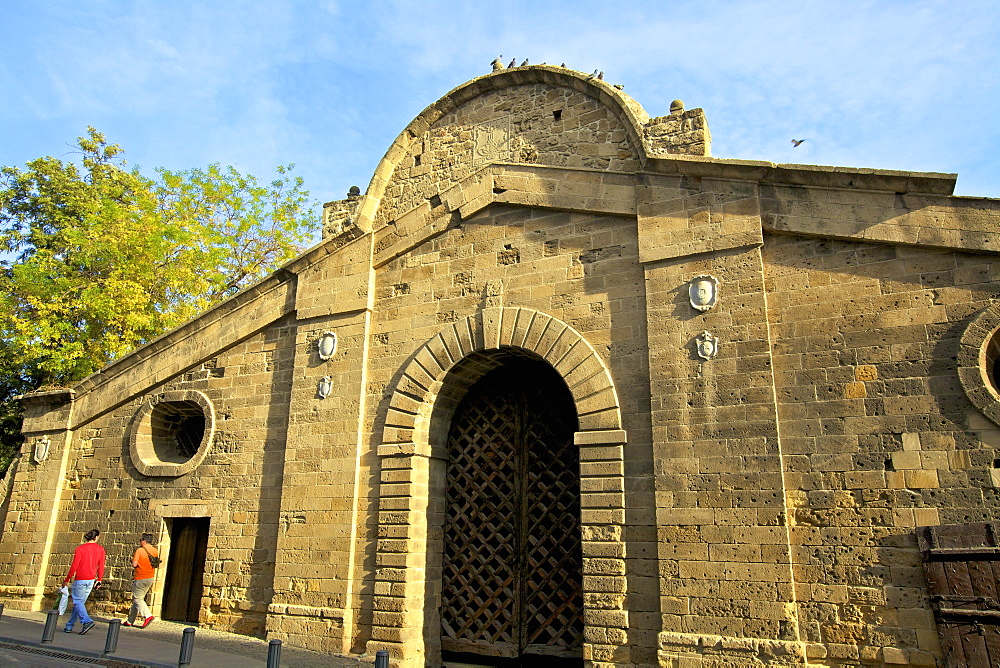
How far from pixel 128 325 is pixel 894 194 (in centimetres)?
1614

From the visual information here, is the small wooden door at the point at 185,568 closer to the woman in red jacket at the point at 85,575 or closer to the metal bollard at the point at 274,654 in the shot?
the woman in red jacket at the point at 85,575

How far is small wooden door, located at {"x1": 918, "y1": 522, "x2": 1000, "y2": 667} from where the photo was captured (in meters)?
6.03

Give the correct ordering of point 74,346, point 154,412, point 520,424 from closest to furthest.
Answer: point 520,424 → point 154,412 → point 74,346

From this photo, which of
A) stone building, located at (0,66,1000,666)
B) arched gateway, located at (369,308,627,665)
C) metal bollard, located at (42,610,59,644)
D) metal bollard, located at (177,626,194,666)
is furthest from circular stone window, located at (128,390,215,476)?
metal bollard, located at (177,626,194,666)

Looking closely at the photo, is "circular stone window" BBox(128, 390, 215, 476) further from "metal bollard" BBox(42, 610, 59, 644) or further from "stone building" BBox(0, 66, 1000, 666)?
"metal bollard" BBox(42, 610, 59, 644)

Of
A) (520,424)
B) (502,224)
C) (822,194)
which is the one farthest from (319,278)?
(822,194)

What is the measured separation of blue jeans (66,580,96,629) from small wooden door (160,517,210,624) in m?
1.14

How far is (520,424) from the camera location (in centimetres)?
951

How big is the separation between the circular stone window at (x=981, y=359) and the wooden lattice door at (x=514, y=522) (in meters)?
4.33

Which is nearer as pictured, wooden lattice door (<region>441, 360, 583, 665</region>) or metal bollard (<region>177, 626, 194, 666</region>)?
metal bollard (<region>177, 626, 194, 666</region>)

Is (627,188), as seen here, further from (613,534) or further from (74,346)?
(74,346)

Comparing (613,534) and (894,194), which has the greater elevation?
(894,194)

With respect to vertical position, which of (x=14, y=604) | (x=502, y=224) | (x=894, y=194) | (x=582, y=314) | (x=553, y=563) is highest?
(x=502, y=224)

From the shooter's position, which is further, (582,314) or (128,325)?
(128,325)
